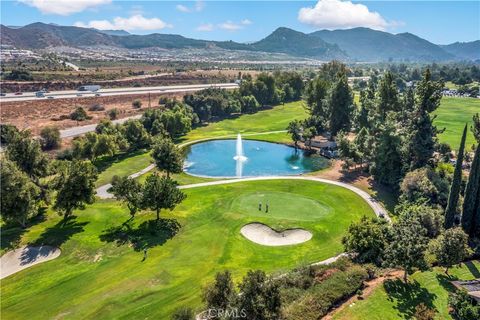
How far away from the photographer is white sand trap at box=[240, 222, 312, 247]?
148ft

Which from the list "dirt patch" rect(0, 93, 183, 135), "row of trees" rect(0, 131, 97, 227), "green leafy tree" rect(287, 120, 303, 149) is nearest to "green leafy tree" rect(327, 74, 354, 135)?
"green leafy tree" rect(287, 120, 303, 149)

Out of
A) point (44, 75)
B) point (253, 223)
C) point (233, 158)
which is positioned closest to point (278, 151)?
point (233, 158)

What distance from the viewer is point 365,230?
122ft

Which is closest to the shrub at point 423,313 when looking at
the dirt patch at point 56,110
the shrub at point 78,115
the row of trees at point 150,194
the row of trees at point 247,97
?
the row of trees at point 150,194

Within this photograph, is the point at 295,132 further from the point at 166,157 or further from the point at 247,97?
the point at 247,97

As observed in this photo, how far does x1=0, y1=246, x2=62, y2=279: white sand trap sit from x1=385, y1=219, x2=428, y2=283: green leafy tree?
3804 centimetres

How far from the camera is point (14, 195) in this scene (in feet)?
147

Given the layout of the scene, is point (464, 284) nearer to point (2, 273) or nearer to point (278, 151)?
point (2, 273)

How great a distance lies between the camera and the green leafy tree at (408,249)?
32.5 metres

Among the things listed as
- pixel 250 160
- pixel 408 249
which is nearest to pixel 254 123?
pixel 250 160

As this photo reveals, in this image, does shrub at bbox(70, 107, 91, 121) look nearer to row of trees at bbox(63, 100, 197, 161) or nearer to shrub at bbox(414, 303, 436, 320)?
row of trees at bbox(63, 100, 197, 161)

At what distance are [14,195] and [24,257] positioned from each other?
27.9 ft

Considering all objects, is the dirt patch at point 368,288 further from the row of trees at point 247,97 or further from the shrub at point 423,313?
the row of trees at point 247,97

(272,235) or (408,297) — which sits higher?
(408,297)
